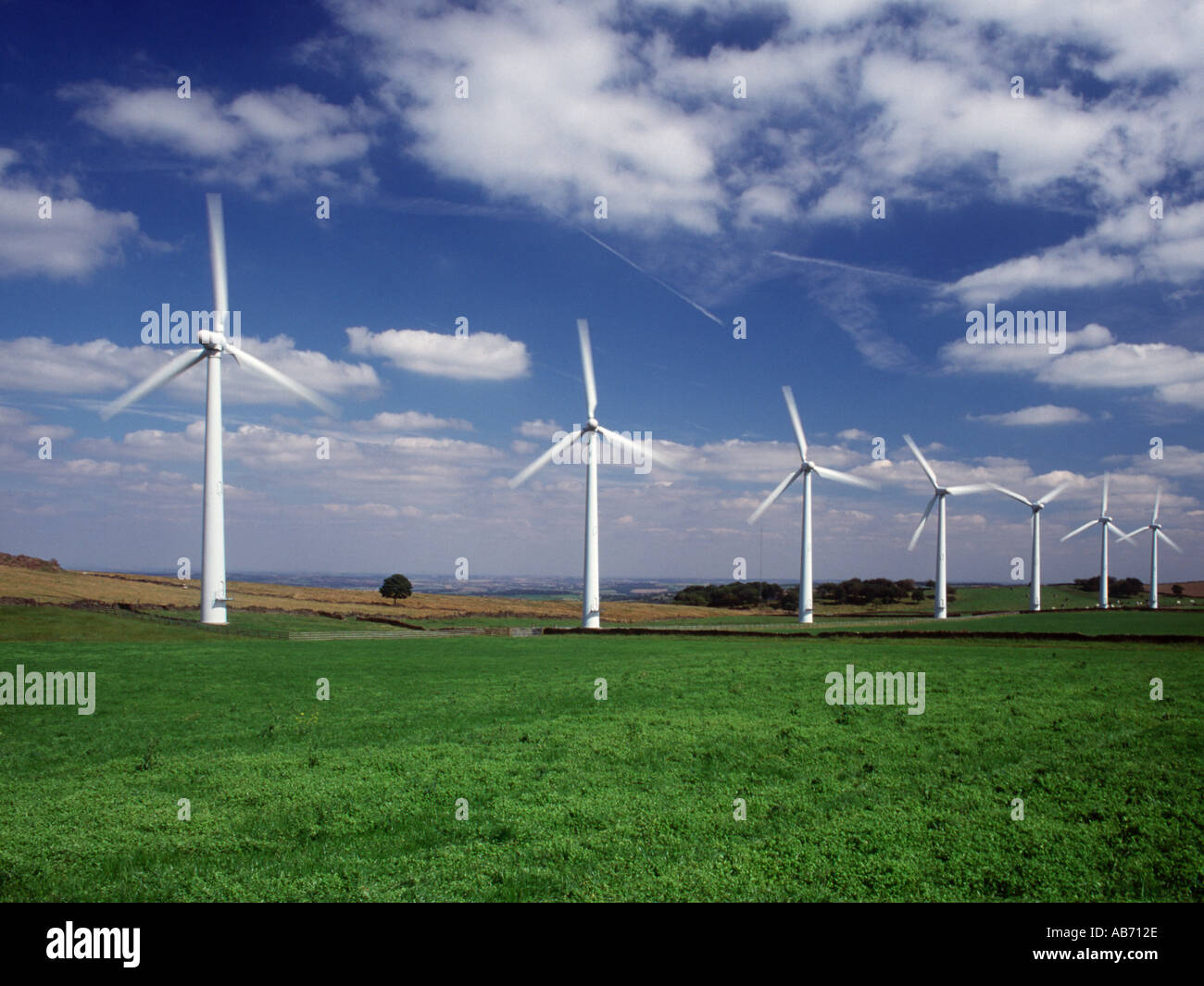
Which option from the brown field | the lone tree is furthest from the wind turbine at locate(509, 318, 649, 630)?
the lone tree

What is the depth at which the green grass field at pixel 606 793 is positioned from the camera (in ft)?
32.2

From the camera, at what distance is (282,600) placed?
107 metres

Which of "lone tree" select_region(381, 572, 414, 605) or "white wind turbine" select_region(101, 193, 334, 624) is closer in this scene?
"white wind turbine" select_region(101, 193, 334, 624)

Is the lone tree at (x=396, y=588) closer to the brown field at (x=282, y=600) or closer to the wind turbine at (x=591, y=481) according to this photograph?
the brown field at (x=282, y=600)

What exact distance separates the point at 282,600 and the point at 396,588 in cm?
1790

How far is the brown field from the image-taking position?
79.6m

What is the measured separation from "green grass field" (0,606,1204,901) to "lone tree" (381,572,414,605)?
9441 centimetres

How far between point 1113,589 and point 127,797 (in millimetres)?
215980

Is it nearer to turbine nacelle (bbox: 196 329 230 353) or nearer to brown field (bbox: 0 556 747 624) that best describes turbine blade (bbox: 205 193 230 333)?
turbine nacelle (bbox: 196 329 230 353)

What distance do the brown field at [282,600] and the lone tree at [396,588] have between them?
1396mm

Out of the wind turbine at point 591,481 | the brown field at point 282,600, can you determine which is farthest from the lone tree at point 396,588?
the wind turbine at point 591,481

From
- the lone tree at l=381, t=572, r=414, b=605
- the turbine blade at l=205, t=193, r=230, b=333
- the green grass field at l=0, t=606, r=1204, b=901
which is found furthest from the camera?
the lone tree at l=381, t=572, r=414, b=605
